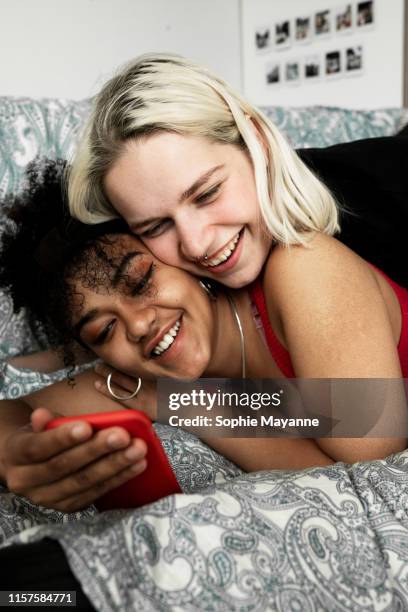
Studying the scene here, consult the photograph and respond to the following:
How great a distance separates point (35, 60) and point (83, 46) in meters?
0.22

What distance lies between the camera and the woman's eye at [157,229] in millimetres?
1225

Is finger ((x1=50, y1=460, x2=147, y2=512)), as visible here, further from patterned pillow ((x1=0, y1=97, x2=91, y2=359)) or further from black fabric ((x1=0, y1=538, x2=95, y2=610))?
patterned pillow ((x1=0, y1=97, x2=91, y2=359))

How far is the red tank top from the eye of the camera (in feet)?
4.13

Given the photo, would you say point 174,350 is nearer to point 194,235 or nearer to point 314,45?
point 194,235

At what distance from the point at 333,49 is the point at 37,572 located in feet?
8.84

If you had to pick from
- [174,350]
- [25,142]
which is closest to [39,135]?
[25,142]

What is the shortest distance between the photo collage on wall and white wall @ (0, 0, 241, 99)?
22cm

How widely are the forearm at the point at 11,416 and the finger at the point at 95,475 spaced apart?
1.10 ft

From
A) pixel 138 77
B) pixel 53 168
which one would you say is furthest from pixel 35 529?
→ pixel 53 168

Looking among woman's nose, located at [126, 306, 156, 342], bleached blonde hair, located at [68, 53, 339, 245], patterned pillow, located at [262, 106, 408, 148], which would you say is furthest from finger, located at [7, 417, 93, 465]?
patterned pillow, located at [262, 106, 408, 148]

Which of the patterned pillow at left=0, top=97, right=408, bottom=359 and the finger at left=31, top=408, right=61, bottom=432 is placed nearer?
the finger at left=31, top=408, right=61, bottom=432

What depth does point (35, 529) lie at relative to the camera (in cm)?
71

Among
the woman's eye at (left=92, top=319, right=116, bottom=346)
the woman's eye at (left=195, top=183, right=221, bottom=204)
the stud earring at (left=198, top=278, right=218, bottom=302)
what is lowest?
the woman's eye at (left=92, top=319, right=116, bottom=346)

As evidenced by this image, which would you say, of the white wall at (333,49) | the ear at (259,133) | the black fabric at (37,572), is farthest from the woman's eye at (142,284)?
the white wall at (333,49)
